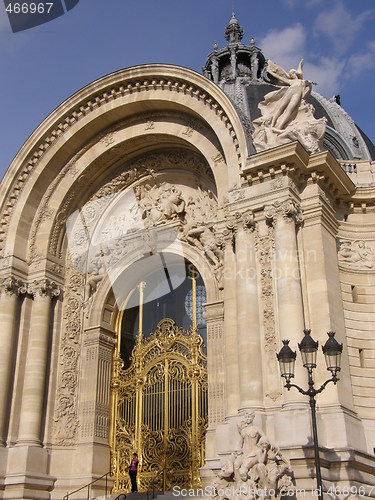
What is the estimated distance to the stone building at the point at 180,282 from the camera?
41.0ft

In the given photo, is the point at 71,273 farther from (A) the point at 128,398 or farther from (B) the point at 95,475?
(B) the point at 95,475

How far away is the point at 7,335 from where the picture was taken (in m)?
16.3

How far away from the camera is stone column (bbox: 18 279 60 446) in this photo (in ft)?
51.3

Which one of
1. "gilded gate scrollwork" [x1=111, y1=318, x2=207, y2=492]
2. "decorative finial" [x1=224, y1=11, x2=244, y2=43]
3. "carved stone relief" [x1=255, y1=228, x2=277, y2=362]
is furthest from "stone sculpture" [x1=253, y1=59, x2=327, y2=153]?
"decorative finial" [x1=224, y1=11, x2=244, y2=43]

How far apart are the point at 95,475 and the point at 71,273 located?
5.54 meters

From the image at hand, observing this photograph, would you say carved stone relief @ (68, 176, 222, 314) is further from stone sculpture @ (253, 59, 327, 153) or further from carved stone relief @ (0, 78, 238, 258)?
stone sculpture @ (253, 59, 327, 153)

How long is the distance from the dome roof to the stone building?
0.11m

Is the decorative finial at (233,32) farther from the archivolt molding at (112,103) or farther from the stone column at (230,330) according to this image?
the stone column at (230,330)

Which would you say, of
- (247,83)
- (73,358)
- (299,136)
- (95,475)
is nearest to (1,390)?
(73,358)

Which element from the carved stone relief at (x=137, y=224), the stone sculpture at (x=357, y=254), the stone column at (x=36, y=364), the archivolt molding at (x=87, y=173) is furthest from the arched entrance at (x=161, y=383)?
the stone sculpture at (x=357, y=254)

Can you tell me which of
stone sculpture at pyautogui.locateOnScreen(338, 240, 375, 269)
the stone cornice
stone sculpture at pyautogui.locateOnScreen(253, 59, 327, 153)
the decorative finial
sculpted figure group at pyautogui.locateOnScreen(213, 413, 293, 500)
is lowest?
sculpted figure group at pyautogui.locateOnScreen(213, 413, 293, 500)

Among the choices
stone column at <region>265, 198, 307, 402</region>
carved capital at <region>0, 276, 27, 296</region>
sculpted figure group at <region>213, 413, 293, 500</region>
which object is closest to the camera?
sculpted figure group at <region>213, 413, 293, 500</region>

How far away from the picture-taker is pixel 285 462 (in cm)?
1038

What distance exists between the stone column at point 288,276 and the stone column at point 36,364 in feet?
22.6
